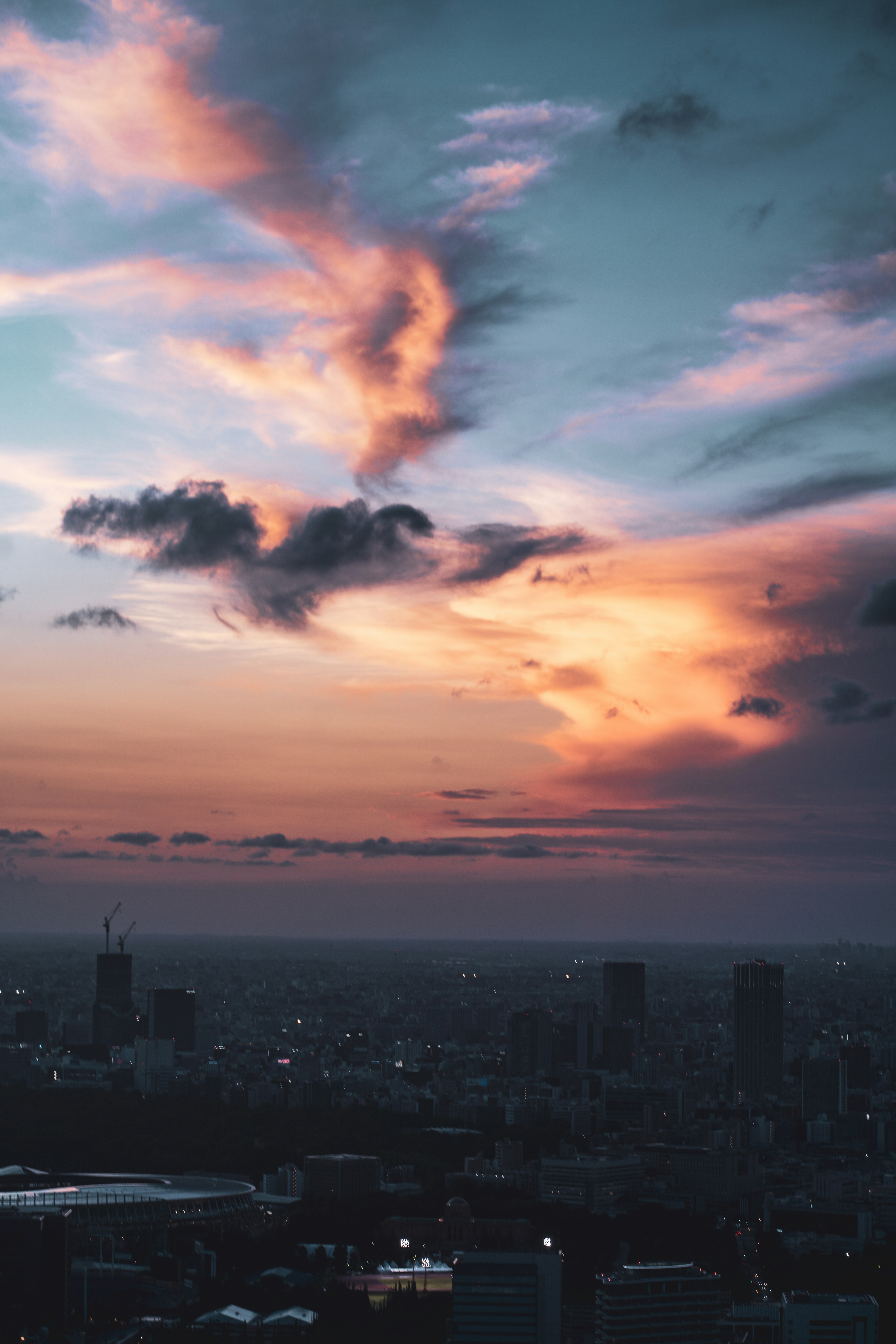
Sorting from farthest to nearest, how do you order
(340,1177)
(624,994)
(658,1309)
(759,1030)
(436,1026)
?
1. (436,1026)
2. (624,994)
3. (759,1030)
4. (340,1177)
5. (658,1309)

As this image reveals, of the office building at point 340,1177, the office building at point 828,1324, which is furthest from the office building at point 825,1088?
the office building at point 828,1324

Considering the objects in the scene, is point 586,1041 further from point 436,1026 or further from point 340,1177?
point 340,1177

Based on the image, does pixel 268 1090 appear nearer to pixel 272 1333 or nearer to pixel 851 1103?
pixel 851 1103

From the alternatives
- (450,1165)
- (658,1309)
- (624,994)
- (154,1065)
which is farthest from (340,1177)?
(624,994)

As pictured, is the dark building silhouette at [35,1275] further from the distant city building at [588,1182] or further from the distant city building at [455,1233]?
the distant city building at [588,1182]

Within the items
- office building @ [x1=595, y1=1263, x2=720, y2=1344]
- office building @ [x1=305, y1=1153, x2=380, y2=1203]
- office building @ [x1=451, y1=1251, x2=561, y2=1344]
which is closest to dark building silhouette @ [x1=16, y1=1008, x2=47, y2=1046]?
office building @ [x1=305, y1=1153, x2=380, y2=1203]
